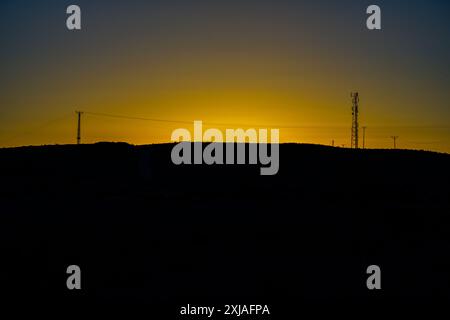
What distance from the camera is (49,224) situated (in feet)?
75.0

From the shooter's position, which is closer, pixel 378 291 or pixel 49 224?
pixel 378 291

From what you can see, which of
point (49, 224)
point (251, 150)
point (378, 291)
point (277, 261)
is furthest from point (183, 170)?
point (378, 291)

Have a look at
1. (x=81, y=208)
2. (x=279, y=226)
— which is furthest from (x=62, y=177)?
(x=279, y=226)

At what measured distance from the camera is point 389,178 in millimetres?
33812

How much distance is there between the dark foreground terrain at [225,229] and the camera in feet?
52.7

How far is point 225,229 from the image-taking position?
22.1m

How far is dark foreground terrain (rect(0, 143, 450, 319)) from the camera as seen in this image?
1608 cm

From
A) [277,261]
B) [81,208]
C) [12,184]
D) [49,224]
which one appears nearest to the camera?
[277,261]

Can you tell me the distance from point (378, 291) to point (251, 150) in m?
21.8
